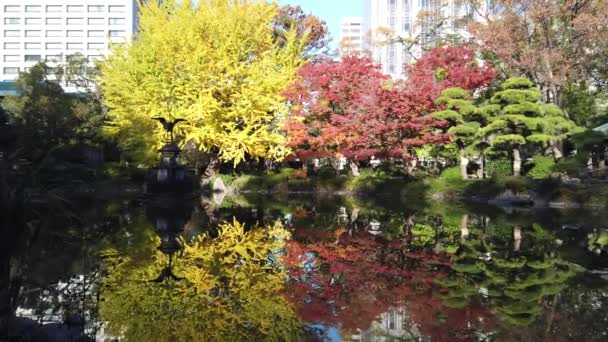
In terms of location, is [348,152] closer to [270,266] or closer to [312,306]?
[270,266]

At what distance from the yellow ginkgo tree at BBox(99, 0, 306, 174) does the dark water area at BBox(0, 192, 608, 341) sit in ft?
37.0

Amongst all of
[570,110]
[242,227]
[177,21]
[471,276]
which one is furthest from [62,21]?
[471,276]

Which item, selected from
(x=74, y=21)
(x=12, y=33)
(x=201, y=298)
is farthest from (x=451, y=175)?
(x=12, y=33)

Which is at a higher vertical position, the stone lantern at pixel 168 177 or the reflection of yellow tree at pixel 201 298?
the stone lantern at pixel 168 177

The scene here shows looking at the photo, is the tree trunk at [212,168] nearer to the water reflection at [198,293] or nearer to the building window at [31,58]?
the water reflection at [198,293]

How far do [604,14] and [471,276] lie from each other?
66.1ft

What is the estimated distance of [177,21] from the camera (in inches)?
960

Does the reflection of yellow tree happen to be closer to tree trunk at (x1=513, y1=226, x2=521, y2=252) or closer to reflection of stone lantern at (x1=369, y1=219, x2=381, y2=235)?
reflection of stone lantern at (x1=369, y1=219, x2=381, y2=235)

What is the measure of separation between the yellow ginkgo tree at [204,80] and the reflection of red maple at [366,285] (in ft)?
47.2

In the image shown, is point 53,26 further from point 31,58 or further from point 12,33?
point 12,33

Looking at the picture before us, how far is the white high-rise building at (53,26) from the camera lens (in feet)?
278

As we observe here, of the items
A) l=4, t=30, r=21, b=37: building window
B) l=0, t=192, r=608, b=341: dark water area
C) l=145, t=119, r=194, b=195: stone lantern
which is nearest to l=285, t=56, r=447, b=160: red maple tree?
l=145, t=119, r=194, b=195: stone lantern

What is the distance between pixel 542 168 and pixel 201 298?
70.7ft

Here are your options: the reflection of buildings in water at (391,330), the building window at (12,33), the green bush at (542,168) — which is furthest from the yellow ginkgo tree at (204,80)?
the building window at (12,33)
